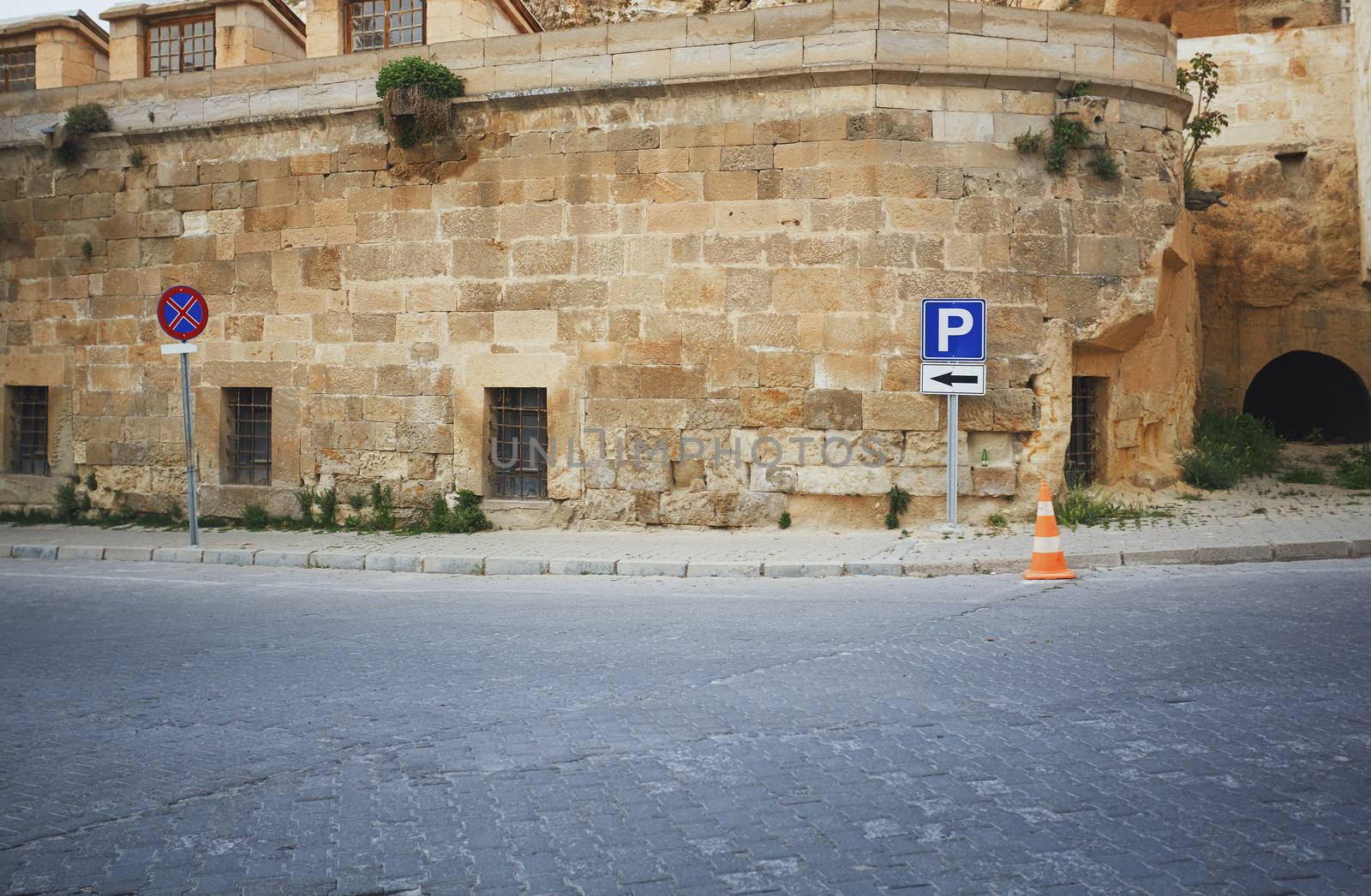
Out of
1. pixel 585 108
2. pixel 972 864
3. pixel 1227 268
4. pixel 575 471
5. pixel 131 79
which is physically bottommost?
pixel 972 864

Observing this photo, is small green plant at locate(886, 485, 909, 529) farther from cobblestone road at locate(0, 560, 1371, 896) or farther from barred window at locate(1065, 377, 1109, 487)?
cobblestone road at locate(0, 560, 1371, 896)

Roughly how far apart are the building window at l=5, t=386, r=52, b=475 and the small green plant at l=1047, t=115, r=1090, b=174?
13530 mm

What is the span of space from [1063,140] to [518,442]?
686 cm

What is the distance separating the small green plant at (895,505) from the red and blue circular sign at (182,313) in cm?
784

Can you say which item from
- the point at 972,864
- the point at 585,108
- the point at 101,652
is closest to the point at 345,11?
the point at 585,108

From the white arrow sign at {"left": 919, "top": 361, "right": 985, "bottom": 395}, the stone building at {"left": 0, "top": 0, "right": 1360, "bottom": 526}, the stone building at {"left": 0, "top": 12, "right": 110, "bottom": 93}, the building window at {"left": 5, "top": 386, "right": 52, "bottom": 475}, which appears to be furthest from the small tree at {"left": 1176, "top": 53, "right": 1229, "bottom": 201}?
the building window at {"left": 5, "top": 386, "right": 52, "bottom": 475}

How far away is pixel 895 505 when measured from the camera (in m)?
11.5

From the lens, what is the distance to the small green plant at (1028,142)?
11453 mm

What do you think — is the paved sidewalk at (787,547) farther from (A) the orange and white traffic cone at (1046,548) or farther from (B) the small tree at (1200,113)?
(B) the small tree at (1200,113)

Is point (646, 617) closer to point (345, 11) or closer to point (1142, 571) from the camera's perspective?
point (1142, 571)

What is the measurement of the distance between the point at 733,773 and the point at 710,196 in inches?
A: 328

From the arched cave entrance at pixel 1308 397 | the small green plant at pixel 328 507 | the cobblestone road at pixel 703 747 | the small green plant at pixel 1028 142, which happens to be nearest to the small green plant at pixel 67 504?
the small green plant at pixel 328 507

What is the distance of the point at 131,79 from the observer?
14180 mm

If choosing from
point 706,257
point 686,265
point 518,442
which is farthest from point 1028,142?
point 518,442
